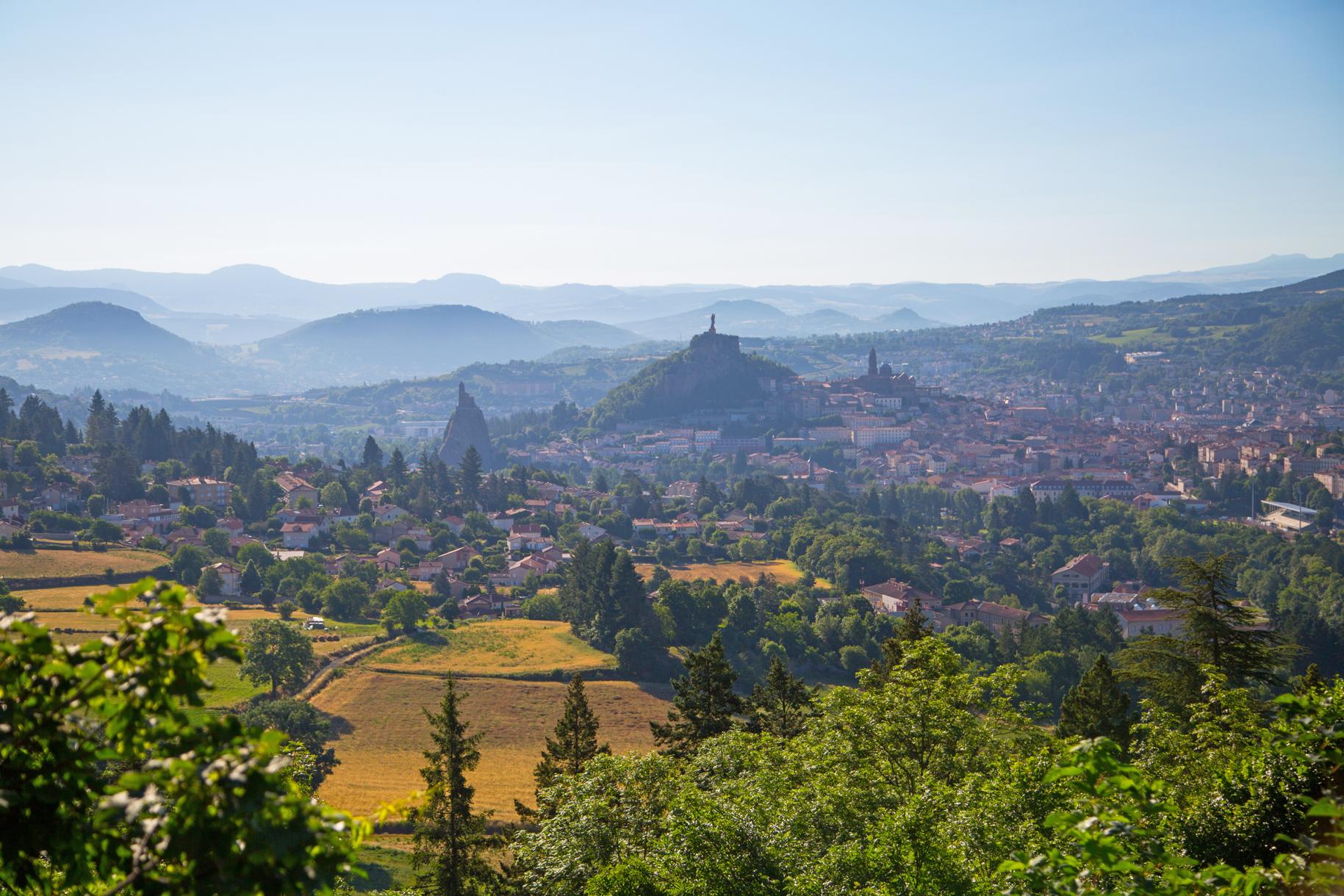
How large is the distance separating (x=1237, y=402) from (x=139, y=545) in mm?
164227

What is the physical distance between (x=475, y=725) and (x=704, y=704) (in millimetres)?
17208

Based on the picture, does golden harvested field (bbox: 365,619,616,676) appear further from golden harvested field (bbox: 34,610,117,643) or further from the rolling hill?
the rolling hill

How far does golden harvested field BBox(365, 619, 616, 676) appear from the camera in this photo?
45.2m

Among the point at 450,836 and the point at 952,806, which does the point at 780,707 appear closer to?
the point at 450,836

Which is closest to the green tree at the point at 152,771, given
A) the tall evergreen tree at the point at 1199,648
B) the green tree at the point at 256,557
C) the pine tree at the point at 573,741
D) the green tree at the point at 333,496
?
the pine tree at the point at 573,741

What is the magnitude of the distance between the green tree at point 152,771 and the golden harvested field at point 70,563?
2131 inches

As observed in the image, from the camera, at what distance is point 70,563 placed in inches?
2126

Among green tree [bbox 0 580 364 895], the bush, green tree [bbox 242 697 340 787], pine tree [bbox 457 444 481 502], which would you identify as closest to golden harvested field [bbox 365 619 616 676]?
green tree [bbox 242 697 340 787]

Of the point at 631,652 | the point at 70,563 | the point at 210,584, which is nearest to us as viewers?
the point at 631,652

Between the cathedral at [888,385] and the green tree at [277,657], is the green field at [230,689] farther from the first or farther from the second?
the cathedral at [888,385]

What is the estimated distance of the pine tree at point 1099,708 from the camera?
22891 millimetres

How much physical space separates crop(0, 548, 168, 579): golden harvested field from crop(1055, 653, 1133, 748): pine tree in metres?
46.9

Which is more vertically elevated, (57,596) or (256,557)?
(57,596)

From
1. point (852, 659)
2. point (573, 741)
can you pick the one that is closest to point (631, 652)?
point (852, 659)
